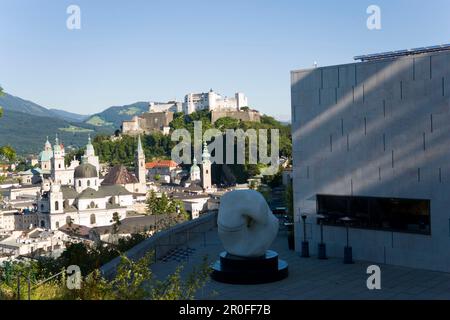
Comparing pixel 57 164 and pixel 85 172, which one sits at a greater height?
pixel 57 164

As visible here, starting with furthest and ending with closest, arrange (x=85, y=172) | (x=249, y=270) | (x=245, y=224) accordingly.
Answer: (x=85, y=172), (x=245, y=224), (x=249, y=270)

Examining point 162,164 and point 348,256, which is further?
point 162,164

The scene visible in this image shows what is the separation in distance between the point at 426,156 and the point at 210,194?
100448 millimetres

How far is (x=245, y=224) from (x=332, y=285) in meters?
2.81

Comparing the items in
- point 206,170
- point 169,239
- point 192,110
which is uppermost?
point 192,110

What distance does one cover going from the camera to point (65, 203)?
100m

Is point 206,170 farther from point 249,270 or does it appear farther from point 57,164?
point 249,270

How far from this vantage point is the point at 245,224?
15.4m

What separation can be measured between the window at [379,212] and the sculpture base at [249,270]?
344 cm

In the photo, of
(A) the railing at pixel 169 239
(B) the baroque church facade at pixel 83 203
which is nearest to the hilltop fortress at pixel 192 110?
(B) the baroque church facade at pixel 83 203

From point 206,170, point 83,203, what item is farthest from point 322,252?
point 206,170

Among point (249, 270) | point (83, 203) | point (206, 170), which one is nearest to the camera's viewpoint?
point (249, 270)

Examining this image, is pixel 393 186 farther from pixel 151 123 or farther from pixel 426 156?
pixel 151 123
